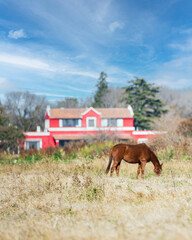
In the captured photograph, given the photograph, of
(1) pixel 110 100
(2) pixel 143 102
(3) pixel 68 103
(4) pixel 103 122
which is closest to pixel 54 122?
(4) pixel 103 122

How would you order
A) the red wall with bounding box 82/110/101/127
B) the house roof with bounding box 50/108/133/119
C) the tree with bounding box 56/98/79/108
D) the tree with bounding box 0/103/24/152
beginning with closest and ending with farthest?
the tree with bounding box 0/103/24/152 < the red wall with bounding box 82/110/101/127 < the house roof with bounding box 50/108/133/119 < the tree with bounding box 56/98/79/108

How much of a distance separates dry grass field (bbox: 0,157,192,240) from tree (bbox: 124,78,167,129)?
40.3m

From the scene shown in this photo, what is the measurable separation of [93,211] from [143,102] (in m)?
45.4

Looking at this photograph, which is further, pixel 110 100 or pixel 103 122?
pixel 110 100

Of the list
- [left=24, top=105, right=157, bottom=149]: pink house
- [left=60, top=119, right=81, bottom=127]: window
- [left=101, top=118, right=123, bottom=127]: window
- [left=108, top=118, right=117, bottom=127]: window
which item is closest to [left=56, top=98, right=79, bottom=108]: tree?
[left=24, top=105, right=157, bottom=149]: pink house

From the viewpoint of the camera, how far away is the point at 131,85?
51.6 metres

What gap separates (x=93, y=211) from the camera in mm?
5441

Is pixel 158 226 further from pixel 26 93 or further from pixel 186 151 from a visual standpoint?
pixel 26 93

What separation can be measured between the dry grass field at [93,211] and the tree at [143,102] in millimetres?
40303

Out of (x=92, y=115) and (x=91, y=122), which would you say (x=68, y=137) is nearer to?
(x=91, y=122)

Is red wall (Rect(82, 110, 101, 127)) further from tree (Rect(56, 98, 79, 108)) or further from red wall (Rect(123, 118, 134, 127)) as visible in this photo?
tree (Rect(56, 98, 79, 108))

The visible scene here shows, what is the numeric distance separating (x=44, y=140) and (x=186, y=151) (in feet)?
94.5

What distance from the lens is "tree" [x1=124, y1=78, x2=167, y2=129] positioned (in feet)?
160

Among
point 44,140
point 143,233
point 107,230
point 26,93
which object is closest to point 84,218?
point 107,230
